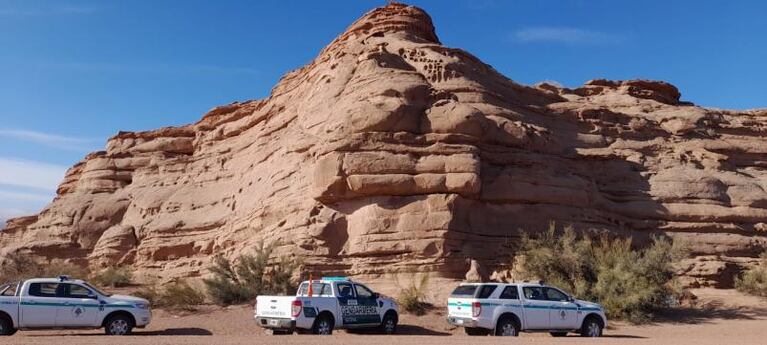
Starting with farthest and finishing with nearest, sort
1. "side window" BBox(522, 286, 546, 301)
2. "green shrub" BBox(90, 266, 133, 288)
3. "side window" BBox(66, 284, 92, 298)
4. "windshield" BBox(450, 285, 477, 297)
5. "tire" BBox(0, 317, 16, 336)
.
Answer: "green shrub" BBox(90, 266, 133, 288) → "side window" BBox(522, 286, 546, 301) → "windshield" BBox(450, 285, 477, 297) → "side window" BBox(66, 284, 92, 298) → "tire" BBox(0, 317, 16, 336)

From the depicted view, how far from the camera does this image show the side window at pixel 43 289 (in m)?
16.8

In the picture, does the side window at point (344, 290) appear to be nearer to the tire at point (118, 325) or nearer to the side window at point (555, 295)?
the side window at point (555, 295)

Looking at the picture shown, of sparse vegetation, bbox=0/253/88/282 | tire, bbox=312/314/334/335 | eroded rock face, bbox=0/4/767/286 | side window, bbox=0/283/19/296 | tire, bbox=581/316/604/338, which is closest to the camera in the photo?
side window, bbox=0/283/19/296

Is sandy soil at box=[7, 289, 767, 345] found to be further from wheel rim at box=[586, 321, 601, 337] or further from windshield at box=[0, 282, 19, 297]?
windshield at box=[0, 282, 19, 297]

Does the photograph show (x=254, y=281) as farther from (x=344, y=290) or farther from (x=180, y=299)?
(x=344, y=290)

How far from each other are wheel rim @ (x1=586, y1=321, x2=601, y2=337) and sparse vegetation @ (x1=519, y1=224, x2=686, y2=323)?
384 cm

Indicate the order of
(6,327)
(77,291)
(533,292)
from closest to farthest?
1. (6,327)
2. (77,291)
3. (533,292)

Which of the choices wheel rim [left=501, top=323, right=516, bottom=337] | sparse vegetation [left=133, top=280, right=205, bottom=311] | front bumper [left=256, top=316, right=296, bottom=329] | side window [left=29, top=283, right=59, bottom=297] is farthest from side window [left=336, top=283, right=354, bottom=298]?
side window [left=29, top=283, right=59, bottom=297]

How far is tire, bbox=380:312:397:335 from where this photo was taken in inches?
739

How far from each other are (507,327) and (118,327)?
9.42 meters

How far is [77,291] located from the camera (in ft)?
56.4

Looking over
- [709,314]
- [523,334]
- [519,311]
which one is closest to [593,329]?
[523,334]

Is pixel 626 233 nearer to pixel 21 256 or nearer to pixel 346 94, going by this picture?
pixel 346 94

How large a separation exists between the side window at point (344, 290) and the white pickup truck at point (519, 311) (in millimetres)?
2563
